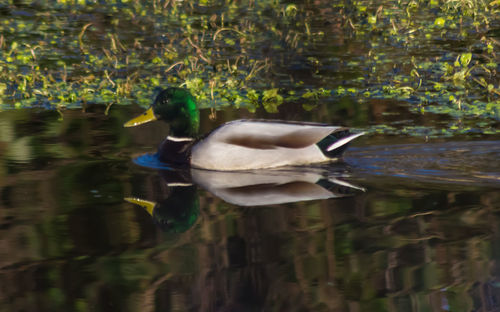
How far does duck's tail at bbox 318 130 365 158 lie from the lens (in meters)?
8.69

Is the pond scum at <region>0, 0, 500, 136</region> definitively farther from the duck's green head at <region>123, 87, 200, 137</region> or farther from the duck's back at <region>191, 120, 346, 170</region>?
the duck's green head at <region>123, 87, 200, 137</region>

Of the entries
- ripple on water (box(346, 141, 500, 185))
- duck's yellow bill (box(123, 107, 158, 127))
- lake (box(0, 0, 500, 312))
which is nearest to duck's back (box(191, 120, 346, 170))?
lake (box(0, 0, 500, 312))

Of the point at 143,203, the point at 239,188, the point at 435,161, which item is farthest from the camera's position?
the point at 435,161

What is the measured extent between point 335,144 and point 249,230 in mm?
2039

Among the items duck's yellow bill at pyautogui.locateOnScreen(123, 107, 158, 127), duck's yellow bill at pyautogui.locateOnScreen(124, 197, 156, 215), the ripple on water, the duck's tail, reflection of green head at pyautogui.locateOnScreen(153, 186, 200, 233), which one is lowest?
reflection of green head at pyautogui.locateOnScreen(153, 186, 200, 233)

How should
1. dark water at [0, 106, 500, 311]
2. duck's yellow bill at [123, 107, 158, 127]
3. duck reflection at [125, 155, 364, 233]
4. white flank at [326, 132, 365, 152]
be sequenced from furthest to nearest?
duck's yellow bill at [123, 107, 158, 127], white flank at [326, 132, 365, 152], duck reflection at [125, 155, 364, 233], dark water at [0, 106, 500, 311]

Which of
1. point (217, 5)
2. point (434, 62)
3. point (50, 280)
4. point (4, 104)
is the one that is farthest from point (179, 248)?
point (217, 5)

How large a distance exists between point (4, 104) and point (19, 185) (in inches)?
128

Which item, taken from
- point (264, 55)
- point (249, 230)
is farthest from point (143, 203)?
point (264, 55)

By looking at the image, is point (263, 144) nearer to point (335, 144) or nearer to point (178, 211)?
point (335, 144)

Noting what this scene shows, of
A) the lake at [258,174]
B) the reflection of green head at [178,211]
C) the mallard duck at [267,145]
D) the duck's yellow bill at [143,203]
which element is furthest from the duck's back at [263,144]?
the duck's yellow bill at [143,203]

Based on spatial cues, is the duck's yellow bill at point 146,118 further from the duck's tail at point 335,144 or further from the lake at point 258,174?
the duck's tail at point 335,144

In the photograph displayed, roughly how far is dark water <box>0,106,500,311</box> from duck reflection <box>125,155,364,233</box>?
16mm

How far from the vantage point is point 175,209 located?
759 centimetres
